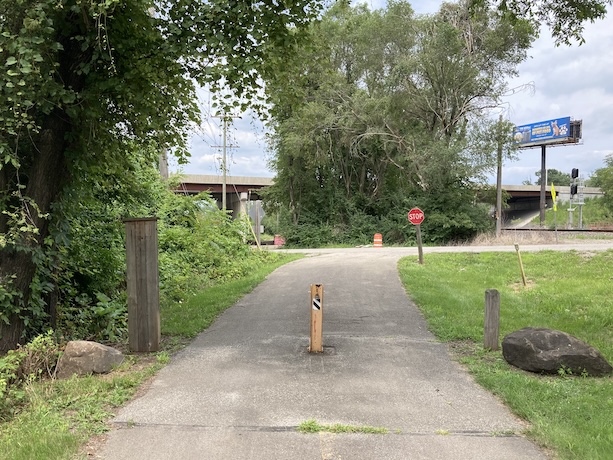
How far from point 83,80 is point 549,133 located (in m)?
64.8

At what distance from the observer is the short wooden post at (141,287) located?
658 cm

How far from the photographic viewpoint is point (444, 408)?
470 centimetres

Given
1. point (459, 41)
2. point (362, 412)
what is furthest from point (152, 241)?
point (459, 41)

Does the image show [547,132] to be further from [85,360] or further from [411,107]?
[85,360]

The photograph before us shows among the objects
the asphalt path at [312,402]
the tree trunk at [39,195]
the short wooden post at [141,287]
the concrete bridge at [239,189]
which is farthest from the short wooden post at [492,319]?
the concrete bridge at [239,189]

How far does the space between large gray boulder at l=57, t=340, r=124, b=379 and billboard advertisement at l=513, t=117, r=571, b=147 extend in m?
60.5

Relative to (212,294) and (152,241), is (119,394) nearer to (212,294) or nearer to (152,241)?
(152,241)

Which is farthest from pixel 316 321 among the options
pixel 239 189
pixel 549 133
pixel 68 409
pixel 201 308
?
pixel 549 133

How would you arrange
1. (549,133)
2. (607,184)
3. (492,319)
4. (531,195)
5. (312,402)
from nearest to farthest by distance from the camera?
(312,402)
(492,319)
(607,184)
(549,133)
(531,195)

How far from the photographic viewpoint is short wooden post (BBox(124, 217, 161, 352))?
21.6 feet

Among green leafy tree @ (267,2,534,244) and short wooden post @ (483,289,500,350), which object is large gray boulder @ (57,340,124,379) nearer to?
short wooden post @ (483,289,500,350)

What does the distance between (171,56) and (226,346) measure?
3.97m

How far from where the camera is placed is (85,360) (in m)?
5.58

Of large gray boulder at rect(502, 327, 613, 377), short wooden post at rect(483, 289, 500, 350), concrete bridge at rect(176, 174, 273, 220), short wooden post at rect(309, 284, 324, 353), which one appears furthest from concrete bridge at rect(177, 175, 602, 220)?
large gray boulder at rect(502, 327, 613, 377)
